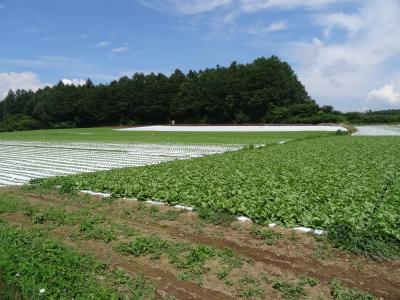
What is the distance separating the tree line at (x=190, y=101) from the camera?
75750 millimetres

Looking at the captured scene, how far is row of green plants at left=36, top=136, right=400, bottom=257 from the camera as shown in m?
6.26

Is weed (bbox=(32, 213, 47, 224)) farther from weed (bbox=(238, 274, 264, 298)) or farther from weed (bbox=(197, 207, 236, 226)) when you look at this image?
weed (bbox=(238, 274, 264, 298))

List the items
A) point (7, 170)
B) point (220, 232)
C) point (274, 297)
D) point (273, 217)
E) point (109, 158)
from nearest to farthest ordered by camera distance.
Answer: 1. point (274, 297)
2. point (220, 232)
3. point (273, 217)
4. point (7, 170)
5. point (109, 158)

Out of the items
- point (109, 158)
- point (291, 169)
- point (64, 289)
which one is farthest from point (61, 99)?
point (64, 289)

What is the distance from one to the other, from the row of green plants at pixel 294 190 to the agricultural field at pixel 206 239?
0.03 metres

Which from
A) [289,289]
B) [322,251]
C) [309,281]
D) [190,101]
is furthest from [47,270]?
[190,101]

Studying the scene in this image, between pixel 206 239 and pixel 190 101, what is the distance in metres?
74.4

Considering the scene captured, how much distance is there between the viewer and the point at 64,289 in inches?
184

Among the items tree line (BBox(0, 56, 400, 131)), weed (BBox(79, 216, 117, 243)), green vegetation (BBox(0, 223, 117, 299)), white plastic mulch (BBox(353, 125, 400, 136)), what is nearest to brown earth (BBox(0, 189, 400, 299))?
weed (BBox(79, 216, 117, 243))

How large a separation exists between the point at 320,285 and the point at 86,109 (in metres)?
82.5

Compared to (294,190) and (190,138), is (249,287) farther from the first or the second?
(190,138)

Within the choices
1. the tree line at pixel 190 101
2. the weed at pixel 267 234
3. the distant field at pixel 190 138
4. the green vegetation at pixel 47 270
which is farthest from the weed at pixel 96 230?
the tree line at pixel 190 101

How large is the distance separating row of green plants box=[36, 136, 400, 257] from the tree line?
190ft

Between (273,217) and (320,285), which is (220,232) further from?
(320,285)
